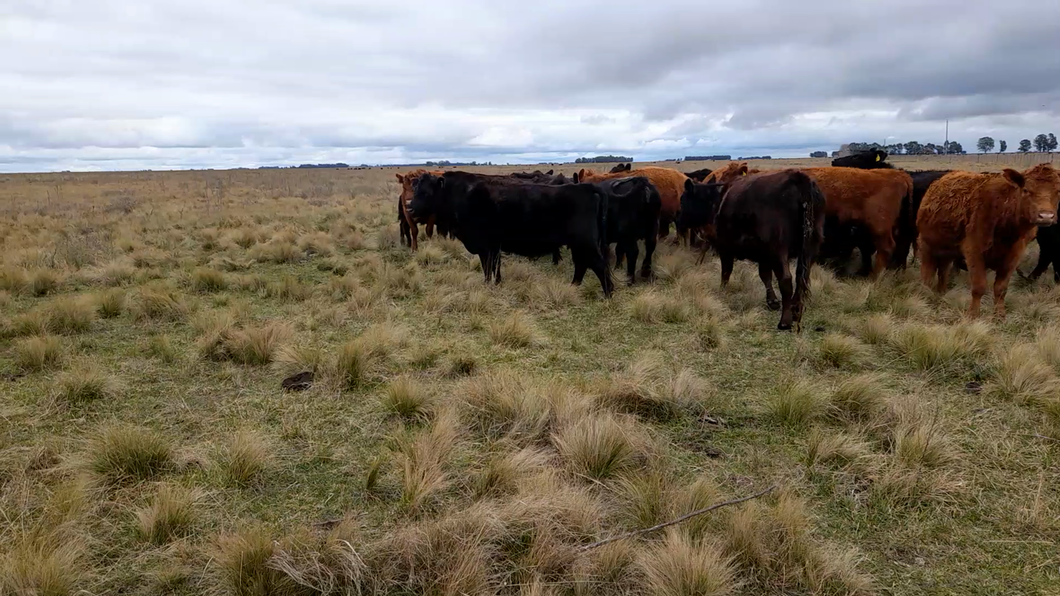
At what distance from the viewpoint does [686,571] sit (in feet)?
9.16

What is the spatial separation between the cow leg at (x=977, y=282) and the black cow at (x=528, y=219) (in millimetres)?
4778

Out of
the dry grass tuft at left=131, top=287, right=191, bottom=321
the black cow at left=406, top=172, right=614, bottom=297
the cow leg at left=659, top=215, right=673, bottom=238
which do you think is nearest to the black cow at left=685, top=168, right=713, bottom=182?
the cow leg at left=659, top=215, right=673, bottom=238

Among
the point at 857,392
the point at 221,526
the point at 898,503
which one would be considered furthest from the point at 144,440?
the point at 857,392

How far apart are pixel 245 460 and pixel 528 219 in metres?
6.56

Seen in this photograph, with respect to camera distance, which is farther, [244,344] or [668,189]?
[668,189]

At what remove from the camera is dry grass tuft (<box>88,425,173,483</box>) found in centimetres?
391

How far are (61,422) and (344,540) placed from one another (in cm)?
337

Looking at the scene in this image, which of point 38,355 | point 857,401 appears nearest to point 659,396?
point 857,401

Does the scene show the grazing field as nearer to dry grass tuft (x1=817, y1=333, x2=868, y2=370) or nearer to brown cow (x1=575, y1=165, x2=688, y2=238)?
dry grass tuft (x1=817, y1=333, x2=868, y2=370)

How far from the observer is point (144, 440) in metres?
4.09

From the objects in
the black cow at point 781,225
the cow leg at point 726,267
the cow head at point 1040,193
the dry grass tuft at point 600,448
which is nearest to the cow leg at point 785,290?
the black cow at point 781,225

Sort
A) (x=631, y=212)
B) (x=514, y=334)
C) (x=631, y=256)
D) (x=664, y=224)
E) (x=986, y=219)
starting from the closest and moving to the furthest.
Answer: (x=514, y=334)
(x=986, y=219)
(x=631, y=212)
(x=631, y=256)
(x=664, y=224)

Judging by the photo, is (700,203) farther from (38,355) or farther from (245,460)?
(38,355)

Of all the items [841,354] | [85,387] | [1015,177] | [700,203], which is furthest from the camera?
[700,203]
